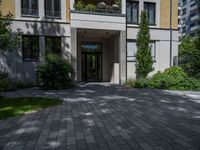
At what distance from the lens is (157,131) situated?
5.33 metres

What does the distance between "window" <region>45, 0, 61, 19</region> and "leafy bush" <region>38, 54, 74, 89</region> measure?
13.5ft

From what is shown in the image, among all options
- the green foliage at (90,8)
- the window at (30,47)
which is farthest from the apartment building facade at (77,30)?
the green foliage at (90,8)

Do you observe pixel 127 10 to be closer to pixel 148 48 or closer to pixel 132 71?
pixel 148 48

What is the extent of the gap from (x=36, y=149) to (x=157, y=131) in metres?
2.78

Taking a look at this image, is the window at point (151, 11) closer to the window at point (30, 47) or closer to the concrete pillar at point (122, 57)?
the concrete pillar at point (122, 57)

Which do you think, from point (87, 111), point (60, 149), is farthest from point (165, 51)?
point (60, 149)

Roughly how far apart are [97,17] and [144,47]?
4.35 meters

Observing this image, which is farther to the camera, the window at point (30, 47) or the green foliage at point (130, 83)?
the window at point (30, 47)

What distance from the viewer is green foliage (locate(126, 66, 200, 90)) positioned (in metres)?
14.2

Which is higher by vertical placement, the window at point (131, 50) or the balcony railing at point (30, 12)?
the balcony railing at point (30, 12)

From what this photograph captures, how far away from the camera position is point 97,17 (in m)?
16.9

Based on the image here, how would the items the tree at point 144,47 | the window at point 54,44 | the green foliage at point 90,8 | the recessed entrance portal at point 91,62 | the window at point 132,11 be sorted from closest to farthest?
the green foliage at point 90,8 → the window at point 54,44 → the tree at point 144,47 → the window at point 132,11 → the recessed entrance portal at point 91,62

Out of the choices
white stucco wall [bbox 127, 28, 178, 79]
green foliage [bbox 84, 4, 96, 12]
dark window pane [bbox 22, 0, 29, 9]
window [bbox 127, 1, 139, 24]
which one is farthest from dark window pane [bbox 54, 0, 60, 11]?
white stucco wall [bbox 127, 28, 178, 79]

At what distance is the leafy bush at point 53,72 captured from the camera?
1424 centimetres
